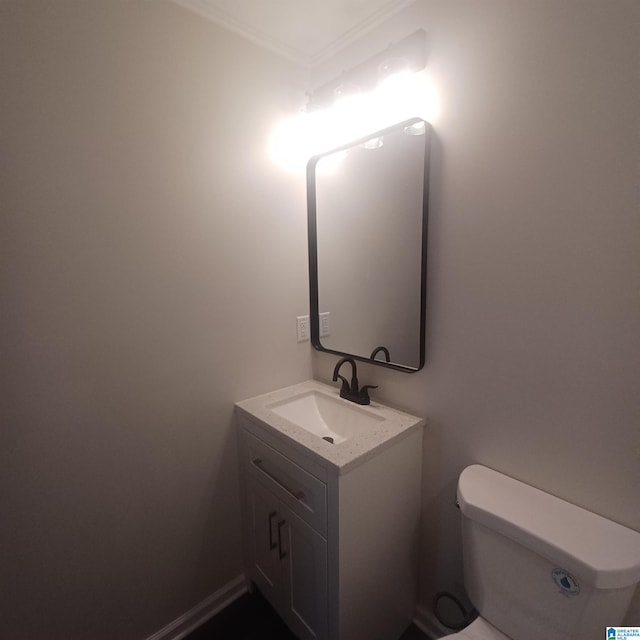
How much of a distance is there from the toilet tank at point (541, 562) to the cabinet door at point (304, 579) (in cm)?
47

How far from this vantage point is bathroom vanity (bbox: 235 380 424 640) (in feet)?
3.29

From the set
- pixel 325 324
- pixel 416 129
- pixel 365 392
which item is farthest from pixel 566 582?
pixel 416 129

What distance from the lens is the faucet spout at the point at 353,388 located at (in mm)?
1367

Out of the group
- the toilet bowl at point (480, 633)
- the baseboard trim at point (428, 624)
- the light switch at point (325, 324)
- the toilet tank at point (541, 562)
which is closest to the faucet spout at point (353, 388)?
the light switch at point (325, 324)

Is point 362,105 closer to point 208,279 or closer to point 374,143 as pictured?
point 374,143

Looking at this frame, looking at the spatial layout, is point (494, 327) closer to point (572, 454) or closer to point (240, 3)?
point (572, 454)

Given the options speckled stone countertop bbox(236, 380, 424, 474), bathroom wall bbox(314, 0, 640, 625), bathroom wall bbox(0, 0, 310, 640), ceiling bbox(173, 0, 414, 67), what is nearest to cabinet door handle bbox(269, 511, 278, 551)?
bathroom wall bbox(0, 0, 310, 640)

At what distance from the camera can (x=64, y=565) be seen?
3.40ft

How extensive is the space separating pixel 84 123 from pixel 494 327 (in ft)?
4.72

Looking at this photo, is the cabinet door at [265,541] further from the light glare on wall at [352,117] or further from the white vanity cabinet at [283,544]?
the light glare on wall at [352,117]

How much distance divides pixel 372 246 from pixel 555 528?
1100 millimetres

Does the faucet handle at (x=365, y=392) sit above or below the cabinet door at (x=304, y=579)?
above

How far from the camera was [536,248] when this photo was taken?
3.00ft

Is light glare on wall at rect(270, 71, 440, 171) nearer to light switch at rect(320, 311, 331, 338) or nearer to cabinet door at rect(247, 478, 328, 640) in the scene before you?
light switch at rect(320, 311, 331, 338)
